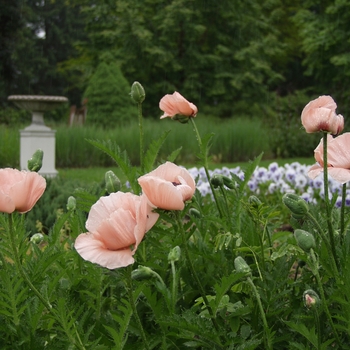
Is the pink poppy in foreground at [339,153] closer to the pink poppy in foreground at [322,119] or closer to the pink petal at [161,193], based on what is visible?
the pink poppy in foreground at [322,119]

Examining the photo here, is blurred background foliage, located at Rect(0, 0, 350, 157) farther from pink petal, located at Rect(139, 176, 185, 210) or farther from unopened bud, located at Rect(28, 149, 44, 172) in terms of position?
pink petal, located at Rect(139, 176, 185, 210)

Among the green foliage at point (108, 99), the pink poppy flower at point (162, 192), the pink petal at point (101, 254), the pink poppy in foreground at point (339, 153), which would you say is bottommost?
the green foliage at point (108, 99)

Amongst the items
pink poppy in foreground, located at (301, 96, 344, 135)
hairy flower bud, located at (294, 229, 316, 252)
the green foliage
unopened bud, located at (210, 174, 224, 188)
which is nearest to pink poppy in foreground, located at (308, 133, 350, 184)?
pink poppy in foreground, located at (301, 96, 344, 135)

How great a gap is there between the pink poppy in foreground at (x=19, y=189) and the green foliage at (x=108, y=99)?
1194 cm

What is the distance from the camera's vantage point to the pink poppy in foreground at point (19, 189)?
A: 2.31 ft

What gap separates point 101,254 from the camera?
65 cm

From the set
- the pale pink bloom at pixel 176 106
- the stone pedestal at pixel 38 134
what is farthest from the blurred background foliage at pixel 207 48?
the pale pink bloom at pixel 176 106

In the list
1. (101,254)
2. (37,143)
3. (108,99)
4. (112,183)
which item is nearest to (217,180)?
(112,183)

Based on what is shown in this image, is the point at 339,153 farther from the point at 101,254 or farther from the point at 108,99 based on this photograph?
the point at 108,99

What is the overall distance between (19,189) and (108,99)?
1270cm

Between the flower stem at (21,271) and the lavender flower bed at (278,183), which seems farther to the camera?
the lavender flower bed at (278,183)

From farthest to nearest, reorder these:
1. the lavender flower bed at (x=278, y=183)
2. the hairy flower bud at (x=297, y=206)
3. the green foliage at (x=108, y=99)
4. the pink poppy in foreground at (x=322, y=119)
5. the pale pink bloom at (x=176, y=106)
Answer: the green foliage at (x=108, y=99) → the lavender flower bed at (x=278, y=183) → the pale pink bloom at (x=176, y=106) → the pink poppy in foreground at (x=322, y=119) → the hairy flower bud at (x=297, y=206)

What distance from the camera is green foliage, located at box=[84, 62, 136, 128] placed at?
12961mm

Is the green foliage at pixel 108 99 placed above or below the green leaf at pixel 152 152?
below
